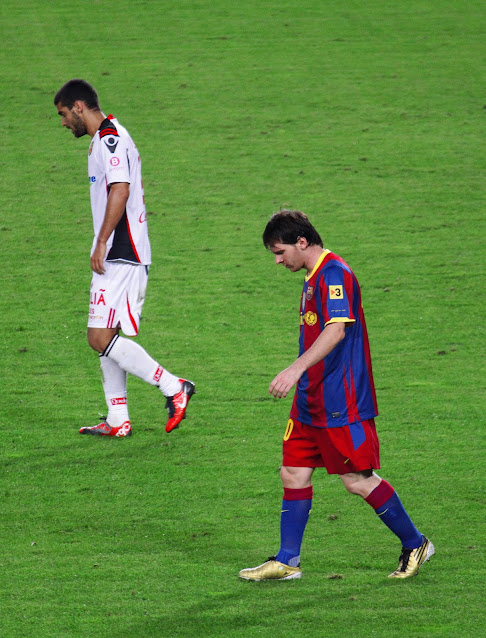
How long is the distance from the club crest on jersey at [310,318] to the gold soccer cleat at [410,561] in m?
1.07

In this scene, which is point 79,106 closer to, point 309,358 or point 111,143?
point 111,143

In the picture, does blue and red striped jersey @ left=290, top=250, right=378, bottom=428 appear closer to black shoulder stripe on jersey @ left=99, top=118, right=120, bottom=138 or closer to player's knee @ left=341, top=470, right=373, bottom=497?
player's knee @ left=341, top=470, right=373, bottom=497

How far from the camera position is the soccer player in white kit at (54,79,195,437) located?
5.93 metres

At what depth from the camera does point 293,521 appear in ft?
14.1

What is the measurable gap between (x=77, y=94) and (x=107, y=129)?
28cm

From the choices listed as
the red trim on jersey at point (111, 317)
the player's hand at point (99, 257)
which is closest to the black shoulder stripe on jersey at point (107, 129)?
the player's hand at point (99, 257)

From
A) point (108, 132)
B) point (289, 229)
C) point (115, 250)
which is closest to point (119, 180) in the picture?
point (108, 132)

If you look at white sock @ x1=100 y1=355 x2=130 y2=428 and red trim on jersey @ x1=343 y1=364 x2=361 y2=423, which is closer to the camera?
red trim on jersey @ x1=343 y1=364 x2=361 y2=423

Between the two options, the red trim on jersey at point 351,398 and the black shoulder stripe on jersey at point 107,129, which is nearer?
the red trim on jersey at point 351,398

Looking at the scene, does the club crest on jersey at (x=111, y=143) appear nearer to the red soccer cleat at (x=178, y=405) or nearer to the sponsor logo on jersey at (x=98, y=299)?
the sponsor logo on jersey at (x=98, y=299)

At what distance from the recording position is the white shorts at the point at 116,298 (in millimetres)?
6016

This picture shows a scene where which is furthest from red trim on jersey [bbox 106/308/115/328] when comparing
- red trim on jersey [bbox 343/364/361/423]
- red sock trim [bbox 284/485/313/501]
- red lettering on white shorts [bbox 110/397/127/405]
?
red trim on jersey [bbox 343/364/361/423]

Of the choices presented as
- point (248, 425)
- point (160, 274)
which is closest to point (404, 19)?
point (160, 274)

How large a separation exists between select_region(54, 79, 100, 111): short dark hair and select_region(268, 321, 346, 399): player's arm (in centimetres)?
265
